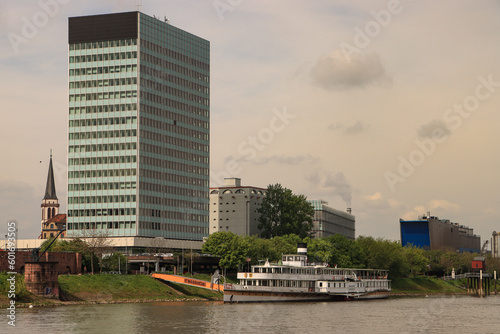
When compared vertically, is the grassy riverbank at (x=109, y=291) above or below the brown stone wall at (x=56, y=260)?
below

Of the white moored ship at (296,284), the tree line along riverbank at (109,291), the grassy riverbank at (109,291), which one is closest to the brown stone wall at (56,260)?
the tree line along riverbank at (109,291)

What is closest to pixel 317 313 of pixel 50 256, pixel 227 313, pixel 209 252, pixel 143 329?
pixel 227 313

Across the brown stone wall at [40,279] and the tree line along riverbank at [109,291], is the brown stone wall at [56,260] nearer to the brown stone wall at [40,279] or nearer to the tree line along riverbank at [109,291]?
the brown stone wall at [40,279]

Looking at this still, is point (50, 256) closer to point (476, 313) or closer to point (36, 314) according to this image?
point (36, 314)

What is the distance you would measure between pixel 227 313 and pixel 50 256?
4110 centimetres

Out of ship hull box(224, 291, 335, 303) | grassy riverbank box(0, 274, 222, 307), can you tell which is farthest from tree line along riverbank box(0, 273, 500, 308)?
ship hull box(224, 291, 335, 303)

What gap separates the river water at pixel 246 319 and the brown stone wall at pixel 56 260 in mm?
14357

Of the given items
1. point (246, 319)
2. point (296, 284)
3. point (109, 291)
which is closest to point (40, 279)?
point (109, 291)

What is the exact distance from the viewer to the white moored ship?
139m

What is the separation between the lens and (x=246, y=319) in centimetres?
10125

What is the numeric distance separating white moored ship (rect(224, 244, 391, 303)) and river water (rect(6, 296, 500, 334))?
1009 centimetres

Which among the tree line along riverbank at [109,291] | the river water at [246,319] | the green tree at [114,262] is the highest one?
the green tree at [114,262]

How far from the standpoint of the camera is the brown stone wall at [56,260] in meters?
126

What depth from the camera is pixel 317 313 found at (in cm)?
11469
